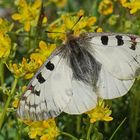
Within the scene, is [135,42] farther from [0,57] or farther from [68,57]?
[0,57]

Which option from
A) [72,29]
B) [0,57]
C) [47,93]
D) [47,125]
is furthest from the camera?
[72,29]

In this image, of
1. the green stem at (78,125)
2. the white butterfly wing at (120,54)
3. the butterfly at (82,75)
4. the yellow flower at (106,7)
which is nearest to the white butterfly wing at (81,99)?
the butterfly at (82,75)

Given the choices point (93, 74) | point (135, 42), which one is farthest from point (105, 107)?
point (135, 42)

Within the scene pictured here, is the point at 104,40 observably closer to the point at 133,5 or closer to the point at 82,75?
the point at 82,75

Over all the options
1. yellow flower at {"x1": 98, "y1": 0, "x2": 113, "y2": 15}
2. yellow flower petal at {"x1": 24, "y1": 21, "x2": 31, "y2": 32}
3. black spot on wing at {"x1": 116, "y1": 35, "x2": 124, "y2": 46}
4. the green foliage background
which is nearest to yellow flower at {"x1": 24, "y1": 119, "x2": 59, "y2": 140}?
the green foliage background

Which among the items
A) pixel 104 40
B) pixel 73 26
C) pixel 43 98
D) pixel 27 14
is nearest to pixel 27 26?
pixel 27 14

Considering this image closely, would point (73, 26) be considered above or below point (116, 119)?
above

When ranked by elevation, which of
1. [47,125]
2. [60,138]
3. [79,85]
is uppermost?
[79,85]
